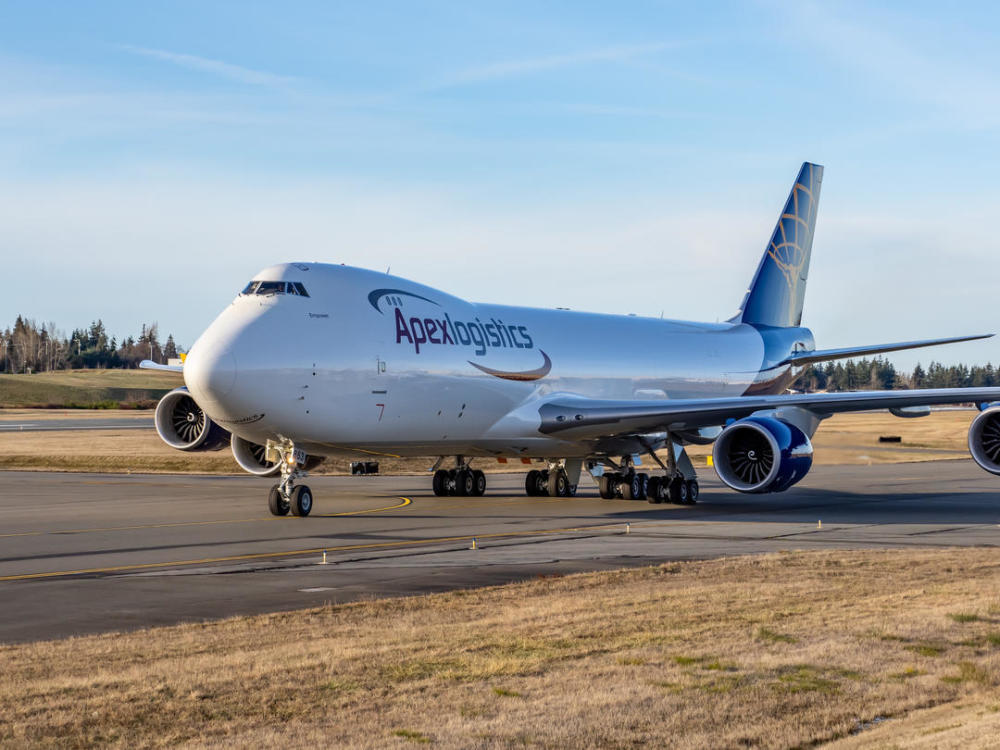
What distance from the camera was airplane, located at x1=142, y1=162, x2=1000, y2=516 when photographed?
2178 cm

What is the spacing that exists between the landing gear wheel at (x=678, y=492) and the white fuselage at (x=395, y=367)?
2883mm

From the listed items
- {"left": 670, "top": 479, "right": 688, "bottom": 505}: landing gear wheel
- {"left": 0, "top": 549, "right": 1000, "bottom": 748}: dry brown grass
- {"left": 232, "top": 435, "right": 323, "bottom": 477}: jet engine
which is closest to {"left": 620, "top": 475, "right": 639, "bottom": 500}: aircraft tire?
{"left": 670, "top": 479, "right": 688, "bottom": 505}: landing gear wheel

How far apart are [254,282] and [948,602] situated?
1497cm

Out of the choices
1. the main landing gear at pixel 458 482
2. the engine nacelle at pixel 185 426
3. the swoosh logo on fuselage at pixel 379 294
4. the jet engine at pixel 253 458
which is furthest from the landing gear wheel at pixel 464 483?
the swoosh logo on fuselage at pixel 379 294

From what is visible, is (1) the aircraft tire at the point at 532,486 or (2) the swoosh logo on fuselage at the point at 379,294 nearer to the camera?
(2) the swoosh logo on fuselage at the point at 379,294

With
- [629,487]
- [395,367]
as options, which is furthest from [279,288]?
[629,487]

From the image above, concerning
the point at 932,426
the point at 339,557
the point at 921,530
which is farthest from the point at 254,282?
the point at 932,426

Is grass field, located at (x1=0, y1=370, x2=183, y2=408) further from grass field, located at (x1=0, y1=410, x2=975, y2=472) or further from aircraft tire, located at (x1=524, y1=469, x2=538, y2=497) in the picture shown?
aircraft tire, located at (x1=524, y1=469, x2=538, y2=497)

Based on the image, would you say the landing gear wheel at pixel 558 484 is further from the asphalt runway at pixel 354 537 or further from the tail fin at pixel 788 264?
the tail fin at pixel 788 264

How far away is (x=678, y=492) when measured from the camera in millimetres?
27500

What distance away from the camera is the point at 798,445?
78.9ft

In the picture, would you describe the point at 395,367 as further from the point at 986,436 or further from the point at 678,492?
the point at 986,436

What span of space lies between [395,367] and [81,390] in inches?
5351

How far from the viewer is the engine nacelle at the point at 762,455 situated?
23734 millimetres
